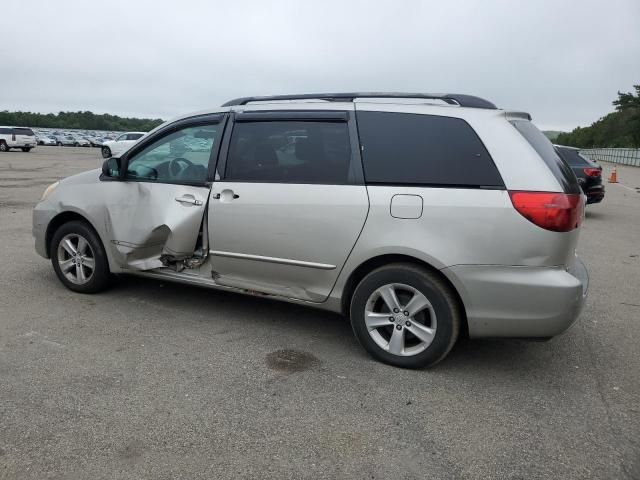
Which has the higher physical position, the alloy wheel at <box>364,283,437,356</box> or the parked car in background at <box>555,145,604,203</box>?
the parked car in background at <box>555,145,604,203</box>

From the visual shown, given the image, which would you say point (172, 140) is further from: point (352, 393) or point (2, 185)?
point (2, 185)

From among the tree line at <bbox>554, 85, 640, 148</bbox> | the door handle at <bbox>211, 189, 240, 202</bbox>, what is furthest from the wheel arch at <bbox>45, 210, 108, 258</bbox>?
the tree line at <bbox>554, 85, 640, 148</bbox>

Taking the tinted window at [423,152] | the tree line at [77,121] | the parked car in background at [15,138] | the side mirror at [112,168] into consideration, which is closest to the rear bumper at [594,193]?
the tinted window at [423,152]

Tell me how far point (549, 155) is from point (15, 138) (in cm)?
3945

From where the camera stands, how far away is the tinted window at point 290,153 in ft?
13.2

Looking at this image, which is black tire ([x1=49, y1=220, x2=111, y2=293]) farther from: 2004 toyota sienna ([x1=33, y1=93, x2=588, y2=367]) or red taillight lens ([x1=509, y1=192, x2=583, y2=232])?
red taillight lens ([x1=509, y1=192, x2=583, y2=232])

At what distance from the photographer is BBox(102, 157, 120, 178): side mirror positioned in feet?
16.3

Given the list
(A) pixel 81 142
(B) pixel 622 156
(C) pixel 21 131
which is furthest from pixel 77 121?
(B) pixel 622 156

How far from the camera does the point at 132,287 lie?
556 cm

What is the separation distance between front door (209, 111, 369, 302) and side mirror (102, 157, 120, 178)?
3.74 ft

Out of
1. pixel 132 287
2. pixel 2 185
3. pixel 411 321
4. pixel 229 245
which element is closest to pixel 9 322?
pixel 132 287

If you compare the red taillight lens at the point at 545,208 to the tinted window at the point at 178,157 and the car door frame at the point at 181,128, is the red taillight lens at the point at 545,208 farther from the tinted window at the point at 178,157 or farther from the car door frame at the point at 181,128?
the tinted window at the point at 178,157

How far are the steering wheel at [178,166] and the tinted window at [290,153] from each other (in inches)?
21.1

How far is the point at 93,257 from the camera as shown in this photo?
5133 mm
